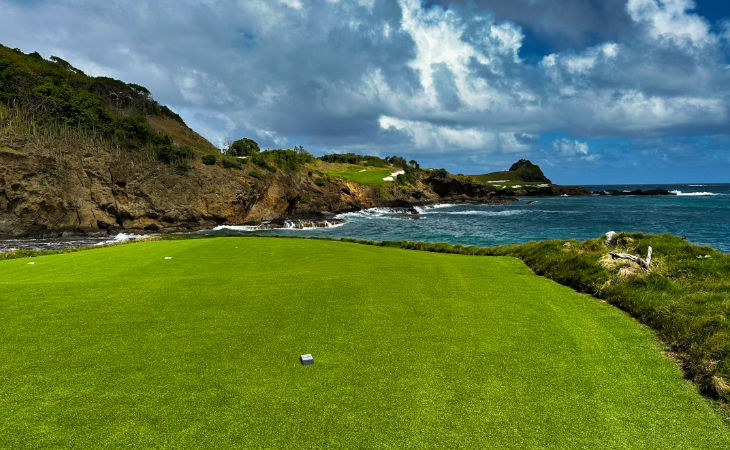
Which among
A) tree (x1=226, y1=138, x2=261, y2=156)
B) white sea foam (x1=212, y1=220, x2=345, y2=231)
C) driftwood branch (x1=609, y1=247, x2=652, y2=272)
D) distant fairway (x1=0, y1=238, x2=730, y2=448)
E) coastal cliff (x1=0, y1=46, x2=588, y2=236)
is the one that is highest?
tree (x1=226, y1=138, x2=261, y2=156)

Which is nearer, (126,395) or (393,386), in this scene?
(126,395)

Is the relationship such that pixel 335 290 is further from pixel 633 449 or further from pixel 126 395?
pixel 633 449

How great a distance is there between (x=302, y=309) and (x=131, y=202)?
4729 centimetres

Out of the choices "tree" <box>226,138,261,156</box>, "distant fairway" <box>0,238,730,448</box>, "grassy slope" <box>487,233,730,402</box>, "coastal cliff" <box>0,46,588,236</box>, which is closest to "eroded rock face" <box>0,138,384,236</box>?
"coastal cliff" <box>0,46,588,236</box>

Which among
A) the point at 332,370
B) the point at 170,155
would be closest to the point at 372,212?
the point at 170,155

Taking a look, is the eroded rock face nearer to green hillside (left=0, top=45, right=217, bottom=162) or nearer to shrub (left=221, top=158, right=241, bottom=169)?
shrub (left=221, top=158, right=241, bottom=169)

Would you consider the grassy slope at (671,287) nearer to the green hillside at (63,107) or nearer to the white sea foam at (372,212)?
the green hillside at (63,107)

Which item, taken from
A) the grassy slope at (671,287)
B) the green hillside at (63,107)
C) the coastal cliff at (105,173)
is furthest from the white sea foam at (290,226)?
the grassy slope at (671,287)

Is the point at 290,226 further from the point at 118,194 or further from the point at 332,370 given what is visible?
the point at 332,370

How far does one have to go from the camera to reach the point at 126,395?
4.52 m

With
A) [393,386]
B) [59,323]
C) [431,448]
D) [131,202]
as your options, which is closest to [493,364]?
[393,386]

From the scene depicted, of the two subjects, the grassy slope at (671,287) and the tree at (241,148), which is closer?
the grassy slope at (671,287)

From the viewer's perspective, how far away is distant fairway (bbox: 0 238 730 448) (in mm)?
4027

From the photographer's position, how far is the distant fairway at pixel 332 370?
13.2ft
